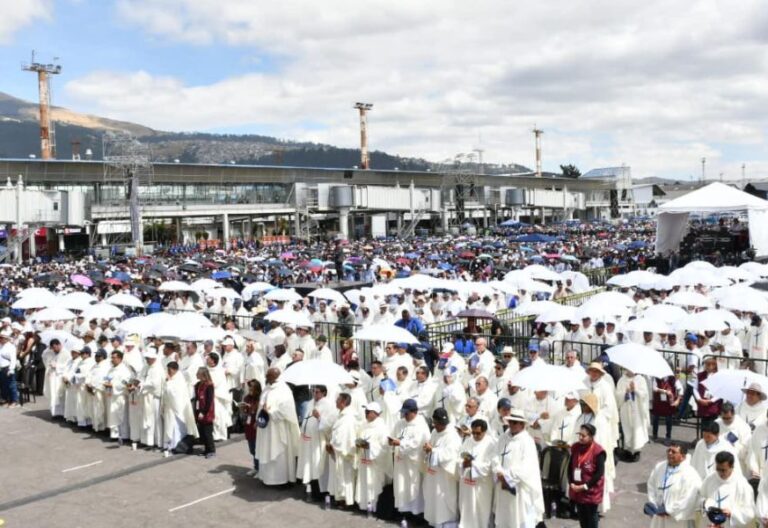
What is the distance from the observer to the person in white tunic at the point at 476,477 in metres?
7.87

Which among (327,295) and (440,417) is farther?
(327,295)

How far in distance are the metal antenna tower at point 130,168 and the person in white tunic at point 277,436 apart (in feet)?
159

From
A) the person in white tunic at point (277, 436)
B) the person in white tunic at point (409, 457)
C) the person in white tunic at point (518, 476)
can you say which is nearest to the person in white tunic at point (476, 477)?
the person in white tunic at point (518, 476)

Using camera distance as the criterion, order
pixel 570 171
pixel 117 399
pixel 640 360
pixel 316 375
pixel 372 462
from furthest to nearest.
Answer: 1. pixel 570 171
2. pixel 117 399
3. pixel 640 360
4. pixel 316 375
5. pixel 372 462

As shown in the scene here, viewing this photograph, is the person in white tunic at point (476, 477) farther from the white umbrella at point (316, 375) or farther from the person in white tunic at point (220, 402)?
the person in white tunic at point (220, 402)

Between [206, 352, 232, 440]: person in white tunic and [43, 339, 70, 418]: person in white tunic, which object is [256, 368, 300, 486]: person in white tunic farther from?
[43, 339, 70, 418]: person in white tunic

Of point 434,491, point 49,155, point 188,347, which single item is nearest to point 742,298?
point 434,491

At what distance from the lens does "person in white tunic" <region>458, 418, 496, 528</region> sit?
7.87 m

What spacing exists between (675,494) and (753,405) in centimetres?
233

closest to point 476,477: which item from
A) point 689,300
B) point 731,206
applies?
point 689,300

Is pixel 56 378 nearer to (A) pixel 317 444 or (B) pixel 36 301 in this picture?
(B) pixel 36 301

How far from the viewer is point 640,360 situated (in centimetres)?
963

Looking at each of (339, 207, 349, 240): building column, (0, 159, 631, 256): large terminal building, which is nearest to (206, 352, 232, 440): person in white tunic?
(0, 159, 631, 256): large terminal building

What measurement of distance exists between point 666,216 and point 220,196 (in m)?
57.4
